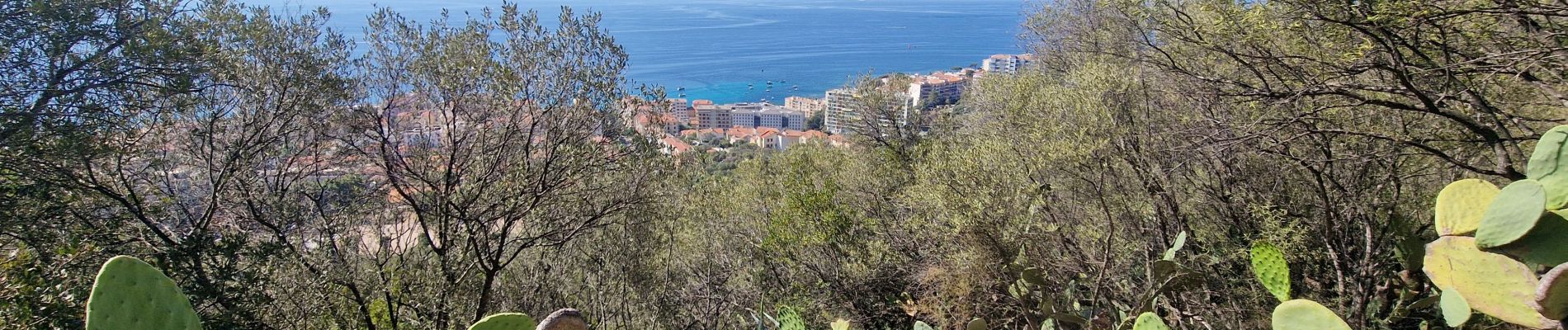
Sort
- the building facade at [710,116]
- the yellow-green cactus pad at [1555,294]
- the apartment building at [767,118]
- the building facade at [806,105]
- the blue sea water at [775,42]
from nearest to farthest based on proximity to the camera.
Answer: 1. the yellow-green cactus pad at [1555,294]
2. the building facade at [710,116]
3. the building facade at [806,105]
4. the apartment building at [767,118]
5. the blue sea water at [775,42]

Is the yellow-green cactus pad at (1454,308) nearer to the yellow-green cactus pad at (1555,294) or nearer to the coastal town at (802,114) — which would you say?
the yellow-green cactus pad at (1555,294)

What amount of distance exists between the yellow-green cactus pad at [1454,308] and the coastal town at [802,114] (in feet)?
24.7

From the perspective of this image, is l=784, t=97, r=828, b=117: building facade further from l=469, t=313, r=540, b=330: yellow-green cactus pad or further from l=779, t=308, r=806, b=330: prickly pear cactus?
l=469, t=313, r=540, b=330: yellow-green cactus pad

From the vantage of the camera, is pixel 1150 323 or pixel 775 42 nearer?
pixel 1150 323

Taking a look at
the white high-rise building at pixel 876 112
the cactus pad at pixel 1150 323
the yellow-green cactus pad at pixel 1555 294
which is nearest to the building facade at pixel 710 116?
the white high-rise building at pixel 876 112

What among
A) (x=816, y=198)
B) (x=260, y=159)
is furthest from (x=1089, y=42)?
(x=260, y=159)

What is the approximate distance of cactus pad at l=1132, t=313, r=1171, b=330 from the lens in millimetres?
3111

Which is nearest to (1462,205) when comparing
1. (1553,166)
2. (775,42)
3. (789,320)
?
(1553,166)

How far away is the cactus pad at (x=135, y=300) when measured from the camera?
2.16 metres

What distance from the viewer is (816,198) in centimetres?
1073

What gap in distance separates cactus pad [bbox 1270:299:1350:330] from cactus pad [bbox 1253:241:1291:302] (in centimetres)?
201

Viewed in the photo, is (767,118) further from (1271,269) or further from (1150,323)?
(1150,323)

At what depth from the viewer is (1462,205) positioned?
245cm

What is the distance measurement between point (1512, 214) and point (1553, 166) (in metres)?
0.39
